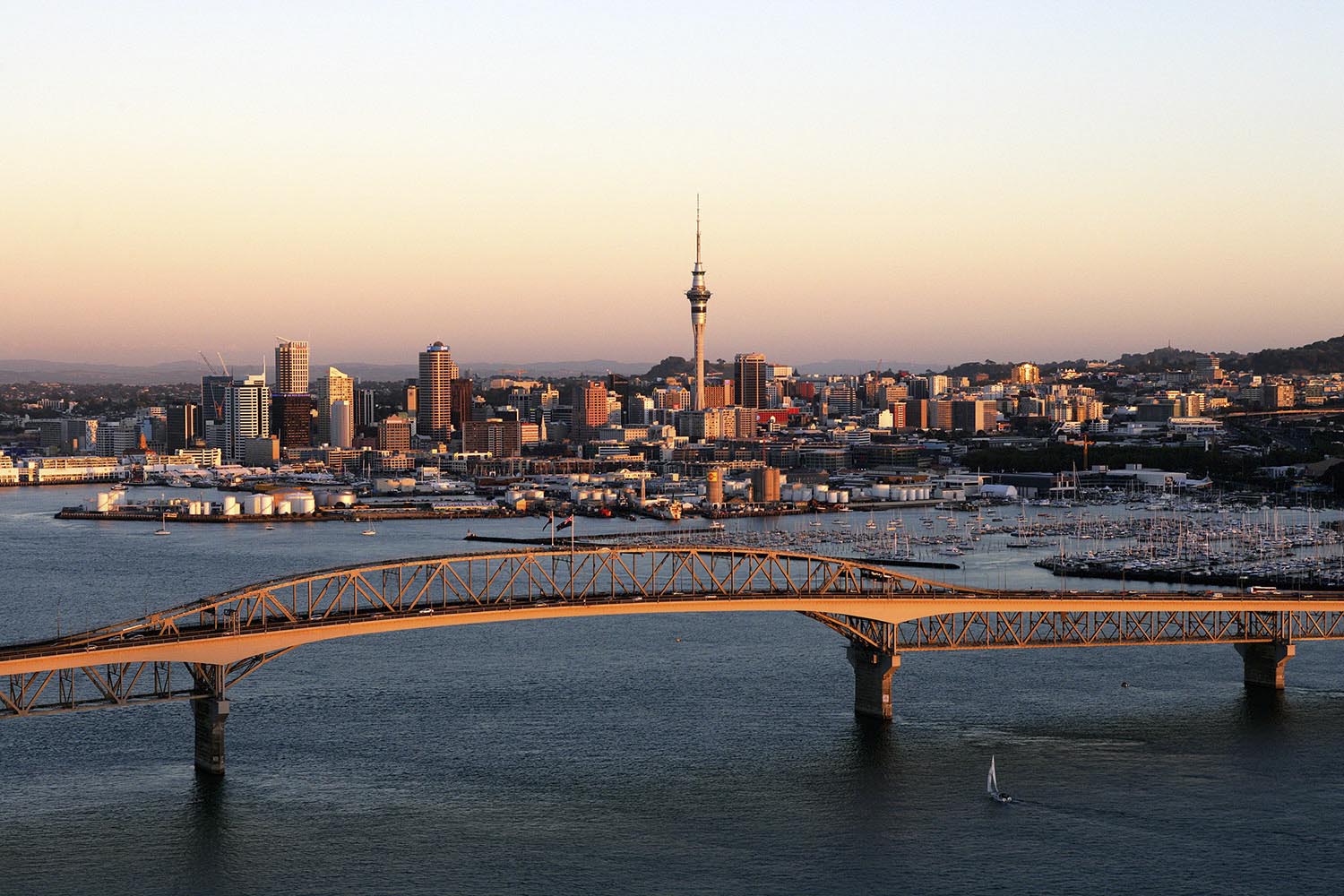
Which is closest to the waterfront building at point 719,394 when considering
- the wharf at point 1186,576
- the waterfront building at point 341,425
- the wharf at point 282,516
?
the waterfront building at point 341,425

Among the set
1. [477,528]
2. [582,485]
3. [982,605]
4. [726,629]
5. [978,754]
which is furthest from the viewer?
[582,485]

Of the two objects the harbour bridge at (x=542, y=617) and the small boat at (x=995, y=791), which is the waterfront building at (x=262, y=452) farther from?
the small boat at (x=995, y=791)

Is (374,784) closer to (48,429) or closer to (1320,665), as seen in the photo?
(1320,665)

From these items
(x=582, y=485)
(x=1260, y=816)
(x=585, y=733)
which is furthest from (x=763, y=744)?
(x=582, y=485)

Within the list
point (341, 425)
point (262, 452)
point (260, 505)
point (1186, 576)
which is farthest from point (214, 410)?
point (1186, 576)

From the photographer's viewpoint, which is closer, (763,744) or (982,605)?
(763,744)
